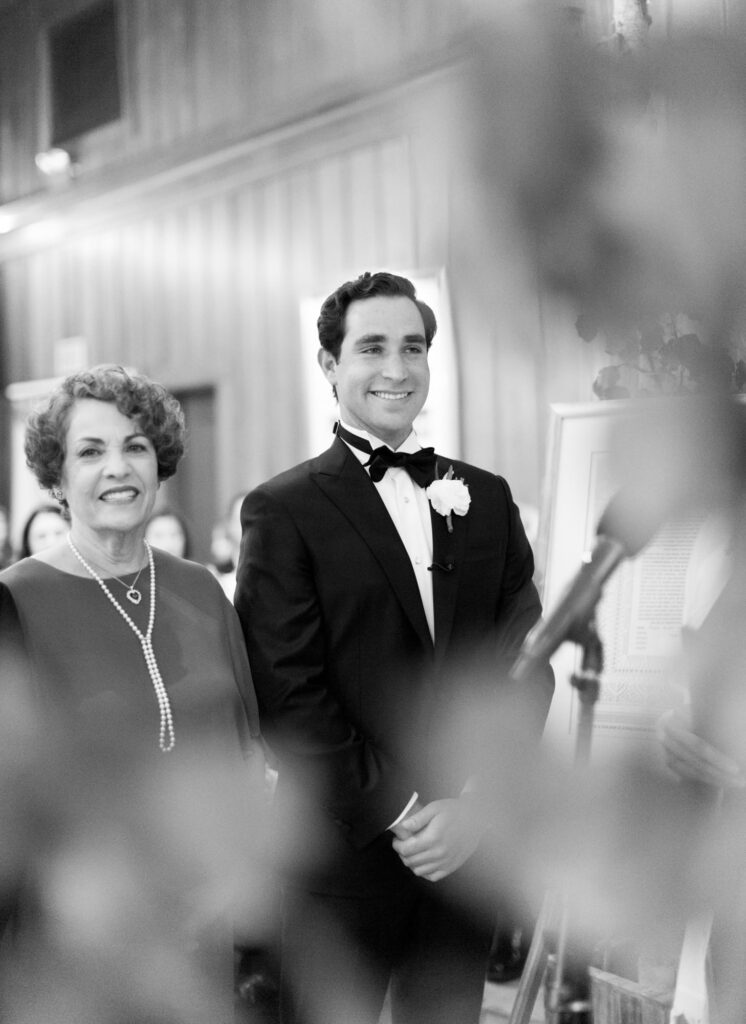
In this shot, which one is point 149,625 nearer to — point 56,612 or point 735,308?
point 56,612

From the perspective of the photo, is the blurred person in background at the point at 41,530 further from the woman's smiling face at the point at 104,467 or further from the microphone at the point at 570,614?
the microphone at the point at 570,614

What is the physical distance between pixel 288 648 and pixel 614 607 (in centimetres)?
40

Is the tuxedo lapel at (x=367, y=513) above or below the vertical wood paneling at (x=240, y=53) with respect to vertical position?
below

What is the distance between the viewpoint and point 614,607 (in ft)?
1.00

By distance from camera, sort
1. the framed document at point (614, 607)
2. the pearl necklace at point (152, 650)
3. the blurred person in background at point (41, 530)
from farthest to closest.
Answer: the blurred person in background at point (41, 530) < the pearl necklace at point (152, 650) < the framed document at point (614, 607)

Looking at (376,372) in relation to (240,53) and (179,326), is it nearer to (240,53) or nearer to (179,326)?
(240,53)

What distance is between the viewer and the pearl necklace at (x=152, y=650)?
0.55 metres

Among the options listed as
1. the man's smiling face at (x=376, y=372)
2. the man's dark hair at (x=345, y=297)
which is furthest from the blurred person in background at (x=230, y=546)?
the man's dark hair at (x=345, y=297)

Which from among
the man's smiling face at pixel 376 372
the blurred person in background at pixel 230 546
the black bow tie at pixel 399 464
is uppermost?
the man's smiling face at pixel 376 372

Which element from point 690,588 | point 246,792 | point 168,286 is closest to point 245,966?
point 246,792

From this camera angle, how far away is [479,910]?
38 centimetres

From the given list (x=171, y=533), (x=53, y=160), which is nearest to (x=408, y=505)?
(x=53, y=160)

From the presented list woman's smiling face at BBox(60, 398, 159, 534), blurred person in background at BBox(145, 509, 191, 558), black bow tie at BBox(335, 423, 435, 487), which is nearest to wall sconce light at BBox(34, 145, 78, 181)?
woman's smiling face at BBox(60, 398, 159, 534)

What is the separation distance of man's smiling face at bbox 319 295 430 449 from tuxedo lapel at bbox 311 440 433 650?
3 cm
